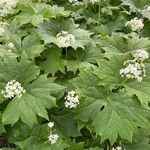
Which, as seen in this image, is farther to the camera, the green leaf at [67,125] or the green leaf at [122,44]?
the green leaf at [122,44]

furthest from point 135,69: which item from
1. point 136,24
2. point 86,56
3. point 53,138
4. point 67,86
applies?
point 136,24

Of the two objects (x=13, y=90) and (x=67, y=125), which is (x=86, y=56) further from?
(x=13, y=90)

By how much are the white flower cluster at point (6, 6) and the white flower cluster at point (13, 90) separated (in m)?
1.42

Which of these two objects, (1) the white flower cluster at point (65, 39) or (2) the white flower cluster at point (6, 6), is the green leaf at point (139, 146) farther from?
(2) the white flower cluster at point (6, 6)

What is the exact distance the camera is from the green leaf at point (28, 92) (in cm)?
393

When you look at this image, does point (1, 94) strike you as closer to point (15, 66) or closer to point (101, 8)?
point (15, 66)

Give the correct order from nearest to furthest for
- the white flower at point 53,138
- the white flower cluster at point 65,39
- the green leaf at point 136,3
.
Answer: the white flower at point 53,138, the white flower cluster at point 65,39, the green leaf at point 136,3

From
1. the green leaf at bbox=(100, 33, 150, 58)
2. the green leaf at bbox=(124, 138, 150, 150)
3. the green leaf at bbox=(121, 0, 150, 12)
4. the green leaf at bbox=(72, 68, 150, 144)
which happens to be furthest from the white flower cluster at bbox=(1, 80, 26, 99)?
the green leaf at bbox=(121, 0, 150, 12)

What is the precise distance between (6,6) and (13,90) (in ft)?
4.88

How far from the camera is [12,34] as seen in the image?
5.02 metres

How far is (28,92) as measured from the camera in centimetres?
411

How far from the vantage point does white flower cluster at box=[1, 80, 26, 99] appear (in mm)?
4000

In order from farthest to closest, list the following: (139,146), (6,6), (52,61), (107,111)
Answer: (6,6), (52,61), (139,146), (107,111)

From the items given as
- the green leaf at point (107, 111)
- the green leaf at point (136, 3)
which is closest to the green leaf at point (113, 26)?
the green leaf at point (136, 3)
